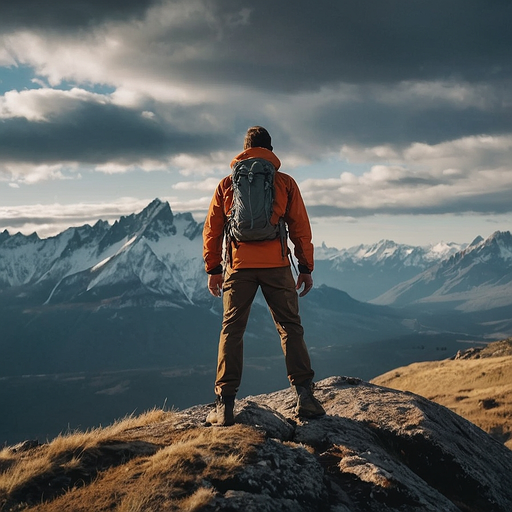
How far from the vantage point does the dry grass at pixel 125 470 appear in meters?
6.64

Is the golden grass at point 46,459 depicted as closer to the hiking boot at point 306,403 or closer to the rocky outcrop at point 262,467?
the rocky outcrop at point 262,467

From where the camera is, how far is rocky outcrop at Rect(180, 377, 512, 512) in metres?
7.55

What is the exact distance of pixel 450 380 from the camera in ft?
173

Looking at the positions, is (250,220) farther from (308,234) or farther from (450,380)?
(450,380)

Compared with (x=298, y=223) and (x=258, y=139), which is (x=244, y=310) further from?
(x=258, y=139)

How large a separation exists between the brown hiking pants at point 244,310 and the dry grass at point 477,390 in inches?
797

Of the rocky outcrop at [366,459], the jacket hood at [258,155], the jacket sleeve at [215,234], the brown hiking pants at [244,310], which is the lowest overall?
the rocky outcrop at [366,459]

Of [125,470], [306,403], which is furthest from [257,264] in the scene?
[125,470]

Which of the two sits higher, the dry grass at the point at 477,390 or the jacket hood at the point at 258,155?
the jacket hood at the point at 258,155

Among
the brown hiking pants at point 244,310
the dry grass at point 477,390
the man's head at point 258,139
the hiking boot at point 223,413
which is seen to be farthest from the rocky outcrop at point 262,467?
the dry grass at point 477,390

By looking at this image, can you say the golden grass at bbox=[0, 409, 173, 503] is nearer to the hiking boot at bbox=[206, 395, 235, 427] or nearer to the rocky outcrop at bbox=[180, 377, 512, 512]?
the hiking boot at bbox=[206, 395, 235, 427]

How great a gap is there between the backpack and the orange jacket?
0.70 feet

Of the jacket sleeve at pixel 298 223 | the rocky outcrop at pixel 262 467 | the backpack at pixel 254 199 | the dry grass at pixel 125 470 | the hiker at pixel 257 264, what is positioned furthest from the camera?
the jacket sleeve at pixel 298 223

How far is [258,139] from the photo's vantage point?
11.4 meters
